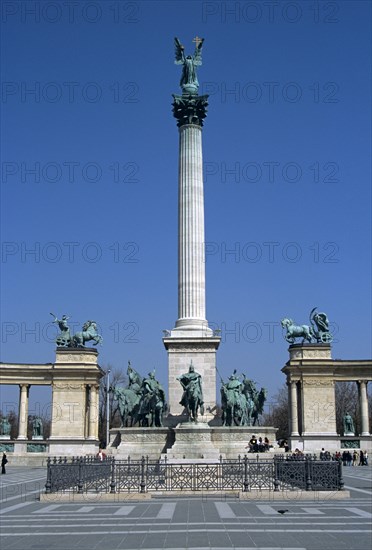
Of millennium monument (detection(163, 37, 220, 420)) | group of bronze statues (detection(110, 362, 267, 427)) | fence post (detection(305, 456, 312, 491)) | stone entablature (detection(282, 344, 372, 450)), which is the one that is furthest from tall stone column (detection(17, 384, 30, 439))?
fence post (detection(305, 456, 312, 491))

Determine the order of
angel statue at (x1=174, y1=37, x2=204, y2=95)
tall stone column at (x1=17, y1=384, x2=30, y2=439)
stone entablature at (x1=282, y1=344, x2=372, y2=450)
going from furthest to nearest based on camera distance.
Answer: tall stone column at (x1=17, y1=384, x2=30, y2=439) < stone entablature at (x1=282, y1=344, x2=372, y2=450) < angel statue at (x1=174, y1=37, x2=204, y2=95)

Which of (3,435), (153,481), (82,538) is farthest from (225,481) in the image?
(3,435)

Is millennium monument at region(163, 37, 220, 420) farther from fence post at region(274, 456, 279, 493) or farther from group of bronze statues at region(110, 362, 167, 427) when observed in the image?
fence post at region(274, 456, 279, 493)

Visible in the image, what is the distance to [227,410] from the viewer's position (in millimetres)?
42188

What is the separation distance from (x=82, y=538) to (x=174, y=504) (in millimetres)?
7226

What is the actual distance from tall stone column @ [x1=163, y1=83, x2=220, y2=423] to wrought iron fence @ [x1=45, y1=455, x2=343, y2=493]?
55.9 feet

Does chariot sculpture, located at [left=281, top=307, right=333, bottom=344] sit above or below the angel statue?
below

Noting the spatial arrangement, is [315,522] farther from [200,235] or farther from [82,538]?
[200,235]

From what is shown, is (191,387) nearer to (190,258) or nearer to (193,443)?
(193,443)

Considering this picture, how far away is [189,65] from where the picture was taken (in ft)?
170

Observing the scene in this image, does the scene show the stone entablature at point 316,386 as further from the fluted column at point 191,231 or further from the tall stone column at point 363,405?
the fluted column at point 191,231

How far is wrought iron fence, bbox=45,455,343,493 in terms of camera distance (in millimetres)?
24484

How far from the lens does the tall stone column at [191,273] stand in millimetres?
44375

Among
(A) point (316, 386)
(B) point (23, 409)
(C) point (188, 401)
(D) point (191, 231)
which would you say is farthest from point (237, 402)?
(B) point (23, 409)
